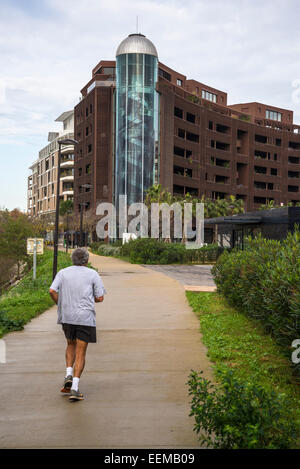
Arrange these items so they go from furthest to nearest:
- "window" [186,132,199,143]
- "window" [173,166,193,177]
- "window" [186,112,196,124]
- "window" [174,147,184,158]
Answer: "window" [186,132,199,143] < "window" [186,112,196,124] < "window" [174,147,184,158] < "window" [173,166,193,177]

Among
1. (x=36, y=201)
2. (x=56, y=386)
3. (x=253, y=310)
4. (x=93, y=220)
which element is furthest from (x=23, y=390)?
(x=36, y=201)

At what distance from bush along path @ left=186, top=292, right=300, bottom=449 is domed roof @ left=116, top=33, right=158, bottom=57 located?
54.9 metres

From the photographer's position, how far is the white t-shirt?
19.1 ft

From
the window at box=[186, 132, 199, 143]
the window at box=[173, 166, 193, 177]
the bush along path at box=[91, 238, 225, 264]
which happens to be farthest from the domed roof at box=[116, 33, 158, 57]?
the bush along path at box=[91, 238, 225, 264]

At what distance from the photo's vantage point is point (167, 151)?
6769 cm

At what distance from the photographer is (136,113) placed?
62.9 m

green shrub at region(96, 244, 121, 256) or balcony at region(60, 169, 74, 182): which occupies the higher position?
balcony at region(60, 169, 74, 182)

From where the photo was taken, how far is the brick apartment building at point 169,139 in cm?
6272

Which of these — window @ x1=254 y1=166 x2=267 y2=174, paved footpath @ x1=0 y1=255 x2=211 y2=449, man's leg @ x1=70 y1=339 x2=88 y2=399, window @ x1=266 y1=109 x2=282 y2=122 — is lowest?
paved footpath @ x1=0 y1=255 x2=211 y2=449

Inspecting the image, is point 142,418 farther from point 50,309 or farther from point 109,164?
point 109,164

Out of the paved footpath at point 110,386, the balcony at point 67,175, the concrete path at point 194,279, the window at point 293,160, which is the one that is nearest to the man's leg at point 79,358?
the paved footpath at point 110,386

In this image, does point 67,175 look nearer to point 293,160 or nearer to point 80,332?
point 293,160

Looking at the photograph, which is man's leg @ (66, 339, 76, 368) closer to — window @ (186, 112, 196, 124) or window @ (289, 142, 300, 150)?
window @ (186, 112, 196, 124)

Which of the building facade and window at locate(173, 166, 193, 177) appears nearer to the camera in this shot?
window at locate(173, 166, 193, 177)
